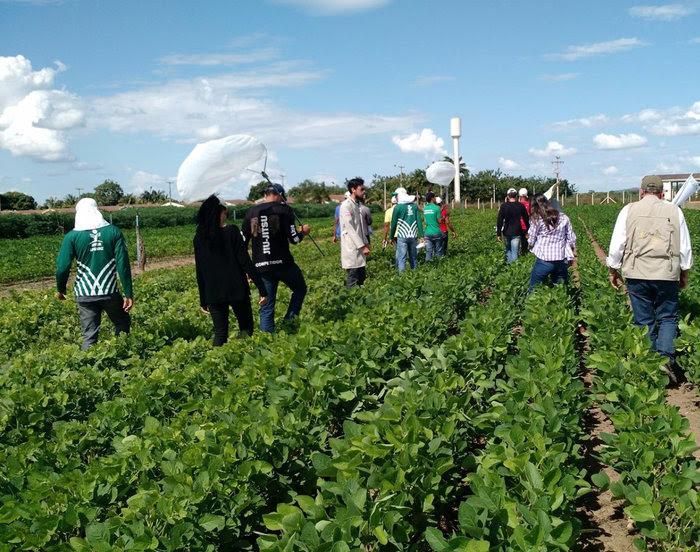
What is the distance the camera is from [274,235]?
7207 millimetres

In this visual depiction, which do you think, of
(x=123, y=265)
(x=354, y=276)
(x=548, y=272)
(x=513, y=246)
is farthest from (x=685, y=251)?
(x=513, y=246)

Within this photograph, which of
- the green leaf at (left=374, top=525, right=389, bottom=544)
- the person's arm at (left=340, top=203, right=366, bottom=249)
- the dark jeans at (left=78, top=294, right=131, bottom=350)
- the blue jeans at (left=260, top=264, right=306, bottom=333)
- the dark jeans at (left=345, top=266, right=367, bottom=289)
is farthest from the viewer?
the dark jeans at (left=345, top=266, right=367, bottom=289)

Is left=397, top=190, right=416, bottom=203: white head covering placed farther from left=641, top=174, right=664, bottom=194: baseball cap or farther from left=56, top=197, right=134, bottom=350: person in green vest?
left=56, top=197, right=134, bottom=350: person in green vest

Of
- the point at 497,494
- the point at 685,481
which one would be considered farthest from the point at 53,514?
the point at 685,481

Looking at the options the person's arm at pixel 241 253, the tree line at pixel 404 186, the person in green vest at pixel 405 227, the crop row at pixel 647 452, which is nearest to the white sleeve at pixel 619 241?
the crop row at pixel 647 452

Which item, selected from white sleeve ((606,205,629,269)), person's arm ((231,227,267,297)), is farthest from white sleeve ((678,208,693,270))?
person's arm ((231,227,267,297))

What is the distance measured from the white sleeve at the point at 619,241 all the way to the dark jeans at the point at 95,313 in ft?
16.3

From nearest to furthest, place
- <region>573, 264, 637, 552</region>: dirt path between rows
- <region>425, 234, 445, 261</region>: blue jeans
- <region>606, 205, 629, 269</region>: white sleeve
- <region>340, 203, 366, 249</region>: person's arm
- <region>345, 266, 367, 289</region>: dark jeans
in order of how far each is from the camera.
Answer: <region>573, 264, 637, 552</region>: dirt path between rows
<region>606, 205, 629, 269</region>: white sleeve
<region>340, 203, 366, 249</region>: person's arm
<region>345, 266, 367, 289</region>: dark jeans
<region>425, 234, 445, 261</region>: blue jeans

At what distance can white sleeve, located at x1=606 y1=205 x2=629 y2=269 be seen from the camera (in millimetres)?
6250

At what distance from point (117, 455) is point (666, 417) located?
9.66 ft

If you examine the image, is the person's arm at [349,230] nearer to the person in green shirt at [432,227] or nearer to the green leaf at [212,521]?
the person in green shirt at [432,227]

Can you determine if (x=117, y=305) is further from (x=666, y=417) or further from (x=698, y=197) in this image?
(x=698, y=197)

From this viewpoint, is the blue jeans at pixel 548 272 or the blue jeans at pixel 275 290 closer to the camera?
the blue jeans at pixel 275 290

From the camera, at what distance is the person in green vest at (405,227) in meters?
11.2
